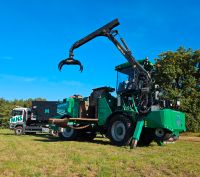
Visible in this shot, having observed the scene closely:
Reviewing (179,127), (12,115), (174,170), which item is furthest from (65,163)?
(12,115)

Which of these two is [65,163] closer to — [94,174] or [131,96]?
[94,174]

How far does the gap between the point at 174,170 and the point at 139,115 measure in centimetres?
692

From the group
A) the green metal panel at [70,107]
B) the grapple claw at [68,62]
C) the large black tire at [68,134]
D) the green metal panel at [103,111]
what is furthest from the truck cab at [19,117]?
the green metal panel at [103,111]

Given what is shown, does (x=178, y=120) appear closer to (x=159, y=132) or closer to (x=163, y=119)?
(x=159, y=132)

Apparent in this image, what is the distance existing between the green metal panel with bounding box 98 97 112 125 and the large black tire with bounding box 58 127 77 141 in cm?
253

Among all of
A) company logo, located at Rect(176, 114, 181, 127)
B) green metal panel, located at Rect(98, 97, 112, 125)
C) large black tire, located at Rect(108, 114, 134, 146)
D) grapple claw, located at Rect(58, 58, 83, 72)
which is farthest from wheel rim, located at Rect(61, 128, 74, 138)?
company logo, located at Rect(176, 114, 181, 127)

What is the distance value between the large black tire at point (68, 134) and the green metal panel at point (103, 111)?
253 cm

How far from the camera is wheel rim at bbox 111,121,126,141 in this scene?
14689 millimetres

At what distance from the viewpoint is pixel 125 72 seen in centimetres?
1630

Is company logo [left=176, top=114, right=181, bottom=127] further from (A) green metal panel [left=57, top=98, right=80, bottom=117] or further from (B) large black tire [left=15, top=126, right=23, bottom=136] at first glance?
Answer: (B) large black tire [left=15, top=126, right=23, bottom=136]

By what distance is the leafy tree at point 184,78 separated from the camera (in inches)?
1672

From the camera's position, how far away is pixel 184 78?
46.2 metres

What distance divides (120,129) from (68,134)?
4.51 meters

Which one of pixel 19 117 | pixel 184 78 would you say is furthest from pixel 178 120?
pixel 184 78
